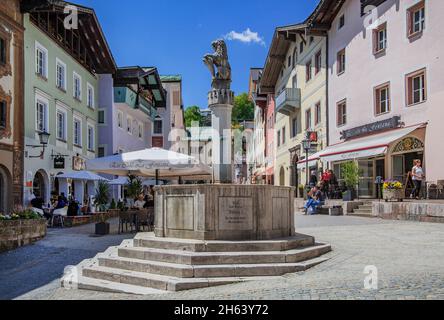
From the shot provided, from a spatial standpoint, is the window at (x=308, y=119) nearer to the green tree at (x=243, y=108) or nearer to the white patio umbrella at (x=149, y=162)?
the white patio umbrella at (x=149, y=162)

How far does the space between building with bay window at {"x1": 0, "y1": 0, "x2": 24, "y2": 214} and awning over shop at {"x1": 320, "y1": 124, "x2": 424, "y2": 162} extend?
14.0 metres

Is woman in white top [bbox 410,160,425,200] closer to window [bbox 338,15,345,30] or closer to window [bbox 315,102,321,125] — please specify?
window [bbox 338,15,345,30]

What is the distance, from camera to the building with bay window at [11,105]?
68.2 ft

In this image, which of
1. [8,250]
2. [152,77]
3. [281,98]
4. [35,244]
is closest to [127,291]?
[8,250]

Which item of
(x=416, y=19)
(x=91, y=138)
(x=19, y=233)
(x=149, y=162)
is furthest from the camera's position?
(x=91, y=138)

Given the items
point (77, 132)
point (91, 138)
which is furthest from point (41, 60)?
point (91, 138)

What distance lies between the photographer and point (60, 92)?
27.3 m

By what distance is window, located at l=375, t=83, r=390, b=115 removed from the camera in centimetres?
2250

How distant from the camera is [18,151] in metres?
21.8

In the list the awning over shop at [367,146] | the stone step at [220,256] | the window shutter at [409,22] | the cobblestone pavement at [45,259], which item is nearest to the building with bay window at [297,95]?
the awning over shop at [367,146]

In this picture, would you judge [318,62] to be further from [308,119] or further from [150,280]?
[150,280]

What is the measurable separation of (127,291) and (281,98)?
28631mm

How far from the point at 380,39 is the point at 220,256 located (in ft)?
59.6
